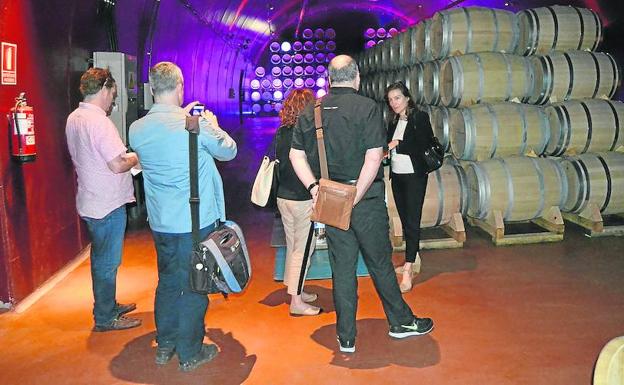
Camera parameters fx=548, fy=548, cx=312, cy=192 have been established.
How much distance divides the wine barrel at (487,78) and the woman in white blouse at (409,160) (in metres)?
1.93

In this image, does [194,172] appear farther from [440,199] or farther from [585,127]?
[585,127]

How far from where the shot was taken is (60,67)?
479 cm

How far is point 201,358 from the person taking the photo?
3.17 metres

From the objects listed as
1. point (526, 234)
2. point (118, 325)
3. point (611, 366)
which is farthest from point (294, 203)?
point (526, 234)

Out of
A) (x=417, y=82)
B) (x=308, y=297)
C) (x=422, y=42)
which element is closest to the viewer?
(x=308, y=297)

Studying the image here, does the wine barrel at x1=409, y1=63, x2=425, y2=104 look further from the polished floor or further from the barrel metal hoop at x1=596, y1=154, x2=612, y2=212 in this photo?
the polished floor

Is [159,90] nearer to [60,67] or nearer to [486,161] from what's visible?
[60,67]

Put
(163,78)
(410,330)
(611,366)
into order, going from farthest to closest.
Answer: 1. (410,330)
2. (163,78)
3. (611,366)

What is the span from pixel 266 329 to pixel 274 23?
1866cm

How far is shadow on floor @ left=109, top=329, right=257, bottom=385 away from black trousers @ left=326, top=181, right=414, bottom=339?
612 mm

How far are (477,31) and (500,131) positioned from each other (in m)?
1.23

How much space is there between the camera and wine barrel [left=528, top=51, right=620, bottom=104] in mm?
5961

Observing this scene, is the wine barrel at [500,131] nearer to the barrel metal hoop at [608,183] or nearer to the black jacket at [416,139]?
the barrel metal hoop at [608,183]

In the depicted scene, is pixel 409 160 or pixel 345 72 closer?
pixel 345 72
